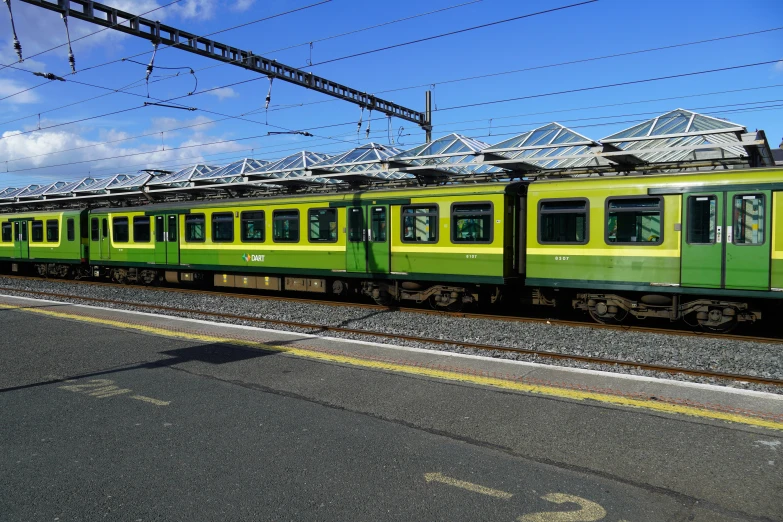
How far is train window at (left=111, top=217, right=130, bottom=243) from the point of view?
2070 cm

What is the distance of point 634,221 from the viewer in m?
10.8

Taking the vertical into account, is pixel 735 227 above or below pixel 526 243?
above

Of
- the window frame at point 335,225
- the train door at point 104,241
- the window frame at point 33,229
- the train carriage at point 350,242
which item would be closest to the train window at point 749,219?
the train carriage at point 350,242

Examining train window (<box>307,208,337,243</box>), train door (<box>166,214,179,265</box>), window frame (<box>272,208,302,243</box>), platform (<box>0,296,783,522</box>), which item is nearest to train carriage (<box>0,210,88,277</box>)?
train door (<box>166,214,179,265</box>)

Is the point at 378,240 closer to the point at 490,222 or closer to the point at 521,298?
the point at 490,222

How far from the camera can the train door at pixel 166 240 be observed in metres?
18.8

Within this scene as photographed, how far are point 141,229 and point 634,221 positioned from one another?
15967mm

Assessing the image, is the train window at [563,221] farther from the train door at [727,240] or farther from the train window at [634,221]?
the train door at [727,240]

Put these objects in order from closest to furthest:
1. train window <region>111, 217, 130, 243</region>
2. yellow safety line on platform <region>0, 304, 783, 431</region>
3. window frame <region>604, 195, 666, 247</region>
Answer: yellow safety line on platform <region>0, 304, 783, 431</region> < window frame <region>604, 195, 666, 247</region> < train window <region>111, 217, 130, 243</region>

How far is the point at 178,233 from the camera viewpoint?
1870 cm

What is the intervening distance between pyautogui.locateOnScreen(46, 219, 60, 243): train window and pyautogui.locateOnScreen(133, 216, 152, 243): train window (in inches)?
224

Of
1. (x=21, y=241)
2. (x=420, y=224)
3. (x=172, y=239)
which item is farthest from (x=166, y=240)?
(x=21, y=241)

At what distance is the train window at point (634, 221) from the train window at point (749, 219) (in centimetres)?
117

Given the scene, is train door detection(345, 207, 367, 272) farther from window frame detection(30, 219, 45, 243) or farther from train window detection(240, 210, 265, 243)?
window frame detection(30, 219, 45, 243)
